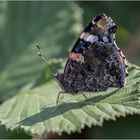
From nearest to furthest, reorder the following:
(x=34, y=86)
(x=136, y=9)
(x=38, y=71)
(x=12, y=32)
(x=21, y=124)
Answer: (x=21, y=124) < (x=34, y=86) < (x=38, y=71) < (x=12, y=32) < (x=136, y=9)

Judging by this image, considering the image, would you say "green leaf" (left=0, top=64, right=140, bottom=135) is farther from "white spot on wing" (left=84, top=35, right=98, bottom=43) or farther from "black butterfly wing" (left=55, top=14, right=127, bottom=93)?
"white spot on wing" (left=84, top=35, right=98, bottom=43)

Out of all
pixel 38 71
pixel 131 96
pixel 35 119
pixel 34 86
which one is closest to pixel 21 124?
pixel 35 119

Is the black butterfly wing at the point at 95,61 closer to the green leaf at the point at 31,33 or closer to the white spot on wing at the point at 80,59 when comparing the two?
the white spot on wing at the point at 80,59

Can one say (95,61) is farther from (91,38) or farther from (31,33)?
(31,33)

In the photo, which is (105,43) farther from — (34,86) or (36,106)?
(34,86)

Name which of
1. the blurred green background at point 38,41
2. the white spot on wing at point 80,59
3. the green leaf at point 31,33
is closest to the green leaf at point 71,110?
the white spot on wing at point 80,59

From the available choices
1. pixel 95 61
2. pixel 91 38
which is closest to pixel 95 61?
pixel 95 61
